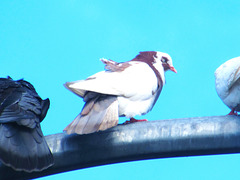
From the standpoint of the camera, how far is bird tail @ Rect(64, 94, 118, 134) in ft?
9.32

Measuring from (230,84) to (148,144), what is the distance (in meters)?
1.05

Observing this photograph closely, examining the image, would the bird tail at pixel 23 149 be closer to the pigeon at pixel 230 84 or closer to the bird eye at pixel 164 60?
the pigeon at pixel 230 84

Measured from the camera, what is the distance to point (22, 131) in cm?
259

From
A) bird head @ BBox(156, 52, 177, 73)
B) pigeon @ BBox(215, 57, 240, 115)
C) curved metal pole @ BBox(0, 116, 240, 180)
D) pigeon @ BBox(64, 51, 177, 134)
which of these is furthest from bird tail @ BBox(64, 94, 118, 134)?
bird head @ BBox(156, 52, 177, 73)

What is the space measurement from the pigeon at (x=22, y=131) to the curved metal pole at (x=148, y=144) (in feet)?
0.37

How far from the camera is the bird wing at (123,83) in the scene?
3229 millimetres

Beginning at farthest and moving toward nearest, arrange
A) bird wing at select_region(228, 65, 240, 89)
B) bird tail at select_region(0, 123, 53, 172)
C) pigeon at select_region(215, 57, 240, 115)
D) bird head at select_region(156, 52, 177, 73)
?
bird head at select_region(156, 52, 177, 73) < pigeon at select_region(215, 57, 240, 115) < bird wing at select_region(228, 65, 240, 89) < bird tail at select_region(0, 123, 53, 172)

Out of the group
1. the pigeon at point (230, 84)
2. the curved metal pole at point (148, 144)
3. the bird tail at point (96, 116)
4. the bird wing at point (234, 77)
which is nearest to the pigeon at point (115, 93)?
the bird tail at point (96, 116)

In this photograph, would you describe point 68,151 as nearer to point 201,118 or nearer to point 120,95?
point 201,118

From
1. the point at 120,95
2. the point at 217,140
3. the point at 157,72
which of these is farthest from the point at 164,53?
the point at 217,140

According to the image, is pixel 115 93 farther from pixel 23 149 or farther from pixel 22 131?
pixel 23 149

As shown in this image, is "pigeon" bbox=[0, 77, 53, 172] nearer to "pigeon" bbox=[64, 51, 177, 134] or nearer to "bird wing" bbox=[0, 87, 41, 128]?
"bird wing" bbox=[0, 87, 41, 128]

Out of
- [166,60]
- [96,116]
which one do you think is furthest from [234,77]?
[166,60]

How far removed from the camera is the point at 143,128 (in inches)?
101
